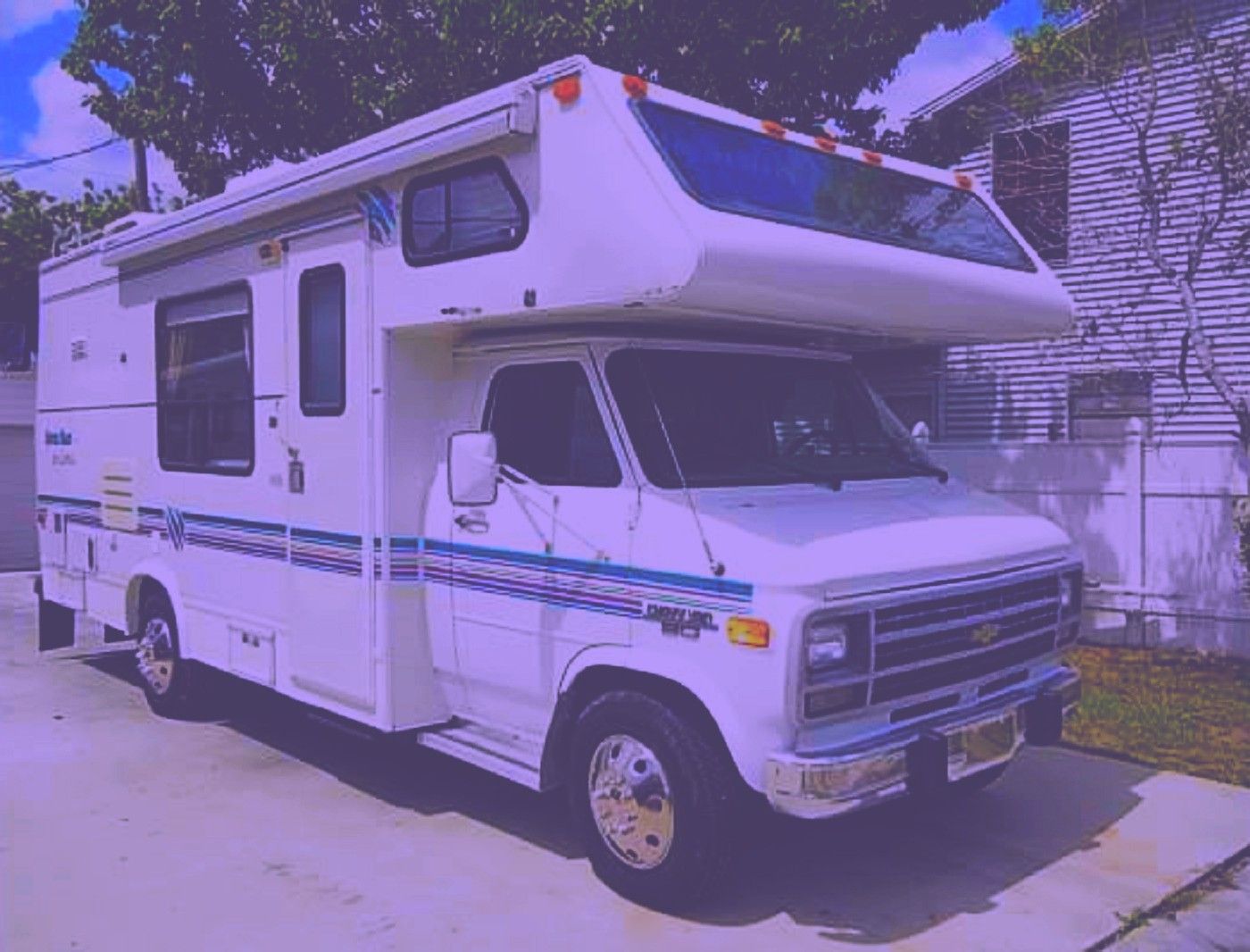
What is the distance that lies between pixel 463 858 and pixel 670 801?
120 cm

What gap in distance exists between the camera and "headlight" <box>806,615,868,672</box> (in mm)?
4148

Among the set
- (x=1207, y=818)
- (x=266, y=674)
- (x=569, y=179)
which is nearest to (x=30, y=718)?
(x=266, y=674)

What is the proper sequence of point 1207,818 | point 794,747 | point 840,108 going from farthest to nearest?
point 840,108, point 1207,818, point 794,747

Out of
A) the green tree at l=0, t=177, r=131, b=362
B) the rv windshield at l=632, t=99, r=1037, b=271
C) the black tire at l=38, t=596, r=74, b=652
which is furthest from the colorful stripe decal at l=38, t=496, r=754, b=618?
the green tree at l=0, t=177, r=131, b=362

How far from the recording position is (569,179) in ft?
15.1

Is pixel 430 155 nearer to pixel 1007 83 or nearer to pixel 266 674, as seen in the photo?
pixel 266 674

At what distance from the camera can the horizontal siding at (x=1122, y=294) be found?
1200cm

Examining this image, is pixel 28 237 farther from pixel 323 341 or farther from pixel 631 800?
pixel 631 800

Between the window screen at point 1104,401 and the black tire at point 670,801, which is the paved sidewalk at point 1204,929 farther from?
the window screen at point 1104,401

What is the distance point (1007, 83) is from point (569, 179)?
10.5 metres

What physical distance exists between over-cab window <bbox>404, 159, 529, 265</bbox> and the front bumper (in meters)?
2.29

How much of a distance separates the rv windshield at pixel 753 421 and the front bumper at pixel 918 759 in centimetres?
111

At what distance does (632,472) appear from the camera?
4.76 m

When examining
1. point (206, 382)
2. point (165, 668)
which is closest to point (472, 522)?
point (206, 382)
